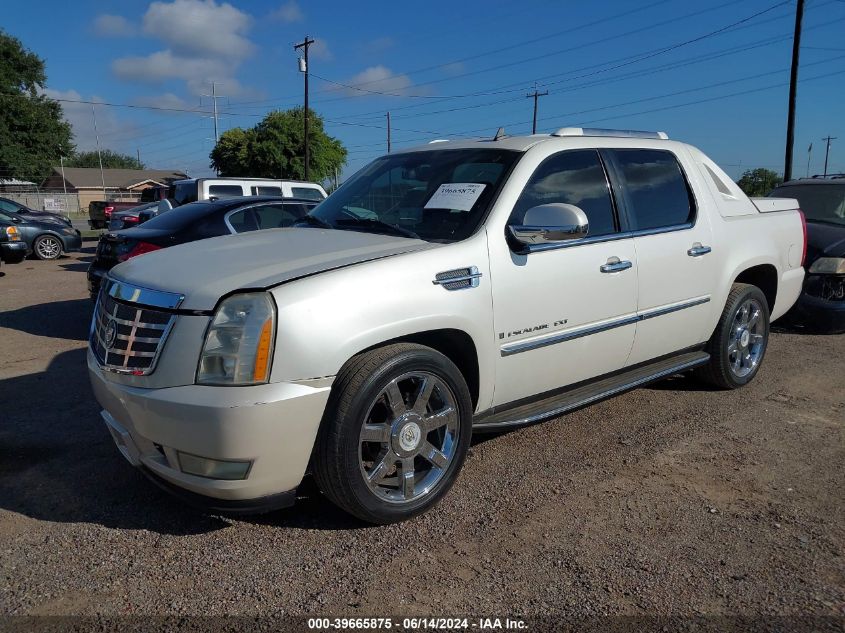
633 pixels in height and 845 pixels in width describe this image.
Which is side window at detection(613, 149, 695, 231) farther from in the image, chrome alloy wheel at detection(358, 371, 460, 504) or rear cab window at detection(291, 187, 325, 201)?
rear cab window at detection(291, 187, 325, 201)

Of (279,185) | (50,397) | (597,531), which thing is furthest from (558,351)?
(279,185)

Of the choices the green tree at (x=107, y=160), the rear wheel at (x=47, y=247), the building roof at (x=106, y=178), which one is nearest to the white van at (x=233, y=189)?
the rear wheel at (x=47, y=247)

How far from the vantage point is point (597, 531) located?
10.1 ft

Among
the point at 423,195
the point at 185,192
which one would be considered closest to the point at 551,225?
the point at 423,195

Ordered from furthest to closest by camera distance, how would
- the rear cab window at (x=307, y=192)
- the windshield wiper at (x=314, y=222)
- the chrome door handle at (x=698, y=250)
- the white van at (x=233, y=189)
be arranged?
the rear cab window at (x=307, y=192), the white van at (x=233, y=189), the chrome door handle at (x=698, y=250), the windshield wiper at (x=314, y=222)

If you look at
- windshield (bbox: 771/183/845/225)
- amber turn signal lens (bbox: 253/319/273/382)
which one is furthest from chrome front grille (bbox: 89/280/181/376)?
windshield (bbox: 771/183/845/225)

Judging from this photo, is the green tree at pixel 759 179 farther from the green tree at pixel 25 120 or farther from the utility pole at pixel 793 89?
the green tree at pixel 25 120

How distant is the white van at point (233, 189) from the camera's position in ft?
45.6

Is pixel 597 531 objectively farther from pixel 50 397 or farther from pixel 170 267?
pixel 50 397

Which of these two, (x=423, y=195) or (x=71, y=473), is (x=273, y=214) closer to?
(x=423, y=195)

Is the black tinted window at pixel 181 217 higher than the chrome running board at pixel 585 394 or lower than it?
higher

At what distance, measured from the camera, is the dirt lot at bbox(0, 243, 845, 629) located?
2.56 metres

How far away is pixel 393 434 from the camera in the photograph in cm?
306

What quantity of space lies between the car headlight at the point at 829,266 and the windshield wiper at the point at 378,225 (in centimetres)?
545
